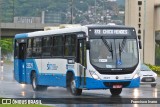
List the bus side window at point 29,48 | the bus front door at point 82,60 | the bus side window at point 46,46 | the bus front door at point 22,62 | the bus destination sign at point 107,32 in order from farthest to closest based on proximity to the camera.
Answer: the bus front door at point 22,62, the bus side window at point 29,48, the bus side window at point 46,46, the bus destination sign at point 107,32, the bus front door at point 82,60

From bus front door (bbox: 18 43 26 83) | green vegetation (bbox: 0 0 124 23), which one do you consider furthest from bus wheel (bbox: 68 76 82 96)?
green vegetation (bbox: 0 0 124 23)

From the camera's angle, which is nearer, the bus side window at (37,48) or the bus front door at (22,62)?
the bus side window at (37,48)

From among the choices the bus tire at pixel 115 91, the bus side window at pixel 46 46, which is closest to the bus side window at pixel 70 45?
the bus side window at pixel 46 46

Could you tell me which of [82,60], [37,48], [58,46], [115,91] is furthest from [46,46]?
[115,91]

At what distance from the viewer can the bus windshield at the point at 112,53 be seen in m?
22.9

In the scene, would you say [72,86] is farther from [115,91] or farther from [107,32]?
[107,32]

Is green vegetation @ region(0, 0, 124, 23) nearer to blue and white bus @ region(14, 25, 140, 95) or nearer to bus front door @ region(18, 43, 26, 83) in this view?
bus front door @ region(18, 43, 26, 83)

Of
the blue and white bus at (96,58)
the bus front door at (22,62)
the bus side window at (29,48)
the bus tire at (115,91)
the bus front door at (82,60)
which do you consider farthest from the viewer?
the bus front door at (22,62)

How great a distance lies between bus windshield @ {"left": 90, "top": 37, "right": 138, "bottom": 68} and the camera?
22.9 metres

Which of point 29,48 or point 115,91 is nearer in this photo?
point 115,91

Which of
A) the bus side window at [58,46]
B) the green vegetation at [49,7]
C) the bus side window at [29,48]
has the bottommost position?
the green vegetation at [49,7]

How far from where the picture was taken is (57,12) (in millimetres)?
103375

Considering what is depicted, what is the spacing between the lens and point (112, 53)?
903 inches

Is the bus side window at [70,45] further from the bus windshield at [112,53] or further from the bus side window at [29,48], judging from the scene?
the bus side window at [29,48]
